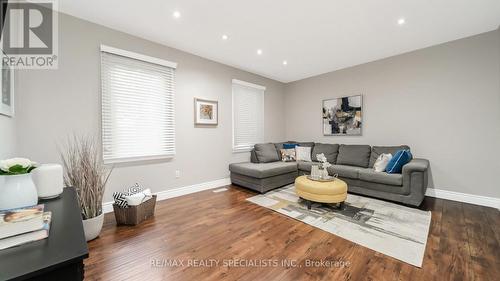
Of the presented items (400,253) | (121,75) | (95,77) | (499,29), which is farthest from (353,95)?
(95,77)

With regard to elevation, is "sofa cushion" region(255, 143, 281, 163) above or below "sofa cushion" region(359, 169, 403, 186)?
above

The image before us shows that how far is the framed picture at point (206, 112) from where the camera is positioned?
375cm

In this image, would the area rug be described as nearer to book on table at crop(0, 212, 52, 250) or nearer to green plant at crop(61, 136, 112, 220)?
green plant at crop(61, 136, 112, 220)

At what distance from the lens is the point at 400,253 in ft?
6.04

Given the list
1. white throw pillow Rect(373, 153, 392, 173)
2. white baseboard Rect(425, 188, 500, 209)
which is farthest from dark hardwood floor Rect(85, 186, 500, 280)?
white throw pillow Rect(373, 153, 392, 173)

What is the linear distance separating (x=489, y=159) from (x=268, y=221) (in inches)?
136

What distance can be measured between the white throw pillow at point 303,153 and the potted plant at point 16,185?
4292 millimetres

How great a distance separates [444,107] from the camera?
3.30 meters

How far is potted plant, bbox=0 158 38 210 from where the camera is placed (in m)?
1.00

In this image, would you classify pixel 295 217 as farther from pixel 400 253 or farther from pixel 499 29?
pixel 499 29

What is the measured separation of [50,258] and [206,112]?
11.1 ft

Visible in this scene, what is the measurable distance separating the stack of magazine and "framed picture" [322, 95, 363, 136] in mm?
4744

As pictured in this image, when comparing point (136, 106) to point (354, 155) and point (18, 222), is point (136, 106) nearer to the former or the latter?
point (18, 222)

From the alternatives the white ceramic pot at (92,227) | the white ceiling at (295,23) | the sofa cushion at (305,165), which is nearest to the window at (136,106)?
the white ceiling at (295,23)
